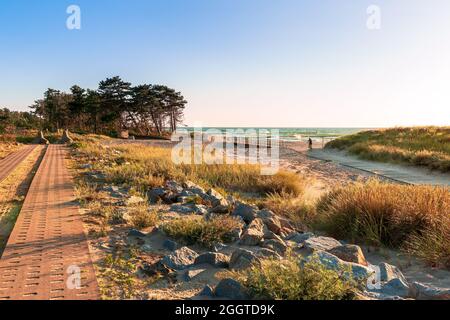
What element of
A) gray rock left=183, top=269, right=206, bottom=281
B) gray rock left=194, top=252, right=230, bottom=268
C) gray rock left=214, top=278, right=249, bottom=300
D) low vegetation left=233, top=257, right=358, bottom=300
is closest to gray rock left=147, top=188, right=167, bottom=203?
gray rock left=194, top=252, right=230, bottom=268

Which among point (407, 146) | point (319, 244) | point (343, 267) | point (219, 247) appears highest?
point (407, 146)

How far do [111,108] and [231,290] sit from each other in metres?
56.1

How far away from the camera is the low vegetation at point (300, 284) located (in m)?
3.18

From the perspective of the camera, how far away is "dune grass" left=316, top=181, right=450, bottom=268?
4.92 metres

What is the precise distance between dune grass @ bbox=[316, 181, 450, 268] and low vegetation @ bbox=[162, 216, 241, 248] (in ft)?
6.30

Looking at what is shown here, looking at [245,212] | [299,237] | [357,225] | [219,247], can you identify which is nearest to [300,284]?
[219,247]

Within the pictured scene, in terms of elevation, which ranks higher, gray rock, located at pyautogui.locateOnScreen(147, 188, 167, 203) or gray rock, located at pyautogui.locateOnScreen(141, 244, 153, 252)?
gray rock, located at pyautogui.locateOnScreen(147, 188, 167, 203)

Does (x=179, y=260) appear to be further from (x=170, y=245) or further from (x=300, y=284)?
(x=300, y=284)

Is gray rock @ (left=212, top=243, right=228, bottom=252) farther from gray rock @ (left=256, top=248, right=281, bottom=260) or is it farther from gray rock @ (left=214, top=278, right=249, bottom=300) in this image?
gray rock @ (left=214, top=278, right=249, bottom=300)

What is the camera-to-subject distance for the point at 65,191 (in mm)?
8617

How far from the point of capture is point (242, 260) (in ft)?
13.7

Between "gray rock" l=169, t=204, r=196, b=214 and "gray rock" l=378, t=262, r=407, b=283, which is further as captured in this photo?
"gray rock" l=169, t=204, r=196, b=214

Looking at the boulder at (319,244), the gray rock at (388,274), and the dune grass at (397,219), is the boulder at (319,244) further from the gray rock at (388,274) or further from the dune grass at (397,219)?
the dune grass at (397,219)
